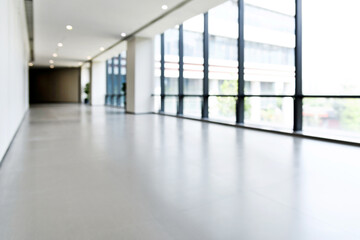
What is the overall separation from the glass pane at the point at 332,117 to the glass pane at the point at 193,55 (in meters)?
4.35

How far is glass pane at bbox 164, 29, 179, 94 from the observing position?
1128 cm

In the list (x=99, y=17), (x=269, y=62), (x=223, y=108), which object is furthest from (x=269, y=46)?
(x=99, y=17)

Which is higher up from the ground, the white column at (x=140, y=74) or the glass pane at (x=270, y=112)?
the white column at (x=140, y=74)

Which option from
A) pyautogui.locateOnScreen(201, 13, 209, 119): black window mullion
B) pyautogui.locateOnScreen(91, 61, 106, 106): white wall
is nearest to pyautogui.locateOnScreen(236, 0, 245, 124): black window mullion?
pyautogui.locateOnScreen(201, 13, 209, 119): black window mullion

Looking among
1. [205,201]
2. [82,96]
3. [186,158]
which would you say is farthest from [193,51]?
[82,96]

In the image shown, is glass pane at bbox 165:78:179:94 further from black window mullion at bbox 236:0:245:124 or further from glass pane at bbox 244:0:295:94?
glass pane at bbox 244:0:295:94

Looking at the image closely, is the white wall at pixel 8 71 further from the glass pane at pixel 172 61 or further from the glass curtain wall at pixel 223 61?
the glass pane at pixel 172 61

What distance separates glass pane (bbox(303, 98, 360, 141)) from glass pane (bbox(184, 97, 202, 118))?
14.3 ft

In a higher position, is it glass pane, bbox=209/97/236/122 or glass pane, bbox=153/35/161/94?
glass pane, bbox=153/35/161/94

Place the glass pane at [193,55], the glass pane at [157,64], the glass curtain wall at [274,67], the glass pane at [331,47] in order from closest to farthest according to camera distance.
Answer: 1. the glass pane at [331,47]
2. the glass curtain wall at [274,67]
3. the glass pane at [193,55]
4. the glass pane at [157,64]

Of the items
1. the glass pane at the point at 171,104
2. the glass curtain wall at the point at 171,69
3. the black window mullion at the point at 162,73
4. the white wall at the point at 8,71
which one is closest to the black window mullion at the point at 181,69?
the glass curtain wall at the point at 171,69

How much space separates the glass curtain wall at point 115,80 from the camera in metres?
18.4

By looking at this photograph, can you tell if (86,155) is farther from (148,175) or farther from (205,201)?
(205,201)

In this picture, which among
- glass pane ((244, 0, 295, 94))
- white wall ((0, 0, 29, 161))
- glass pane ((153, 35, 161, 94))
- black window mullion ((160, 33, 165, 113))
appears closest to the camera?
white wall ((0, 0, 29, 161))
